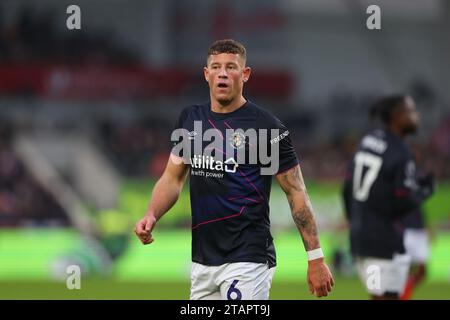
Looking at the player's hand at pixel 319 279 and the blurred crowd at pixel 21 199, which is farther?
the blurred crowd at pixel 21 199

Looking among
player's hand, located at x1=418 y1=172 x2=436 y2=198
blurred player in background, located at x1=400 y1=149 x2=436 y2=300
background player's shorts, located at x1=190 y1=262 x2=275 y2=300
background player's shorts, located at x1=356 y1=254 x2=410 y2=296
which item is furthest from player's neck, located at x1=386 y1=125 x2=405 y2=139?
background player's shorts, located at x1=190 y1=262 x2=275 y2=300

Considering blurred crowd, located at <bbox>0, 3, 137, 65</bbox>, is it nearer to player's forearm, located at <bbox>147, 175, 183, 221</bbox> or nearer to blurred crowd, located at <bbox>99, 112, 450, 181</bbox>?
blurred crowd, located at <bbox>99, 112, 450, 181</bbox>

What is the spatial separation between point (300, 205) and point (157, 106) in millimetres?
21667

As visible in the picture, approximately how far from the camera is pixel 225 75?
6.32m

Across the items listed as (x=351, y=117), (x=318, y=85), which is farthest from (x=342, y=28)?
(x=351, y=117)

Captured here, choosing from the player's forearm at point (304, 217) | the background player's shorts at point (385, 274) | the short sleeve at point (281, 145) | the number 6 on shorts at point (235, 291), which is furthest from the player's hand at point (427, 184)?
the number 6 on shorts at point (235, 291)

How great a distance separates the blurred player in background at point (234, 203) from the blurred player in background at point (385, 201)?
270cm

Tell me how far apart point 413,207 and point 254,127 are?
10.3 ft

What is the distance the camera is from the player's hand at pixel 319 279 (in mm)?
6148

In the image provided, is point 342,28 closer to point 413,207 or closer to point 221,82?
point 413,207

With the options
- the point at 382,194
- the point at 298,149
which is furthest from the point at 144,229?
the point at 298,149

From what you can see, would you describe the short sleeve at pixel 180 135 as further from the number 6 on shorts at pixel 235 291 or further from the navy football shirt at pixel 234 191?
the number 6 on shorts at pixel 235 291

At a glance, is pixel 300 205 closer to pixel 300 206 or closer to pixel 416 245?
pixel 300 206

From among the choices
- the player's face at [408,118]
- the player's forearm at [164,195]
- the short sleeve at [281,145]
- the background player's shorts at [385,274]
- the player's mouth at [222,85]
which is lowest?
the background player's shorts at [385,274]
